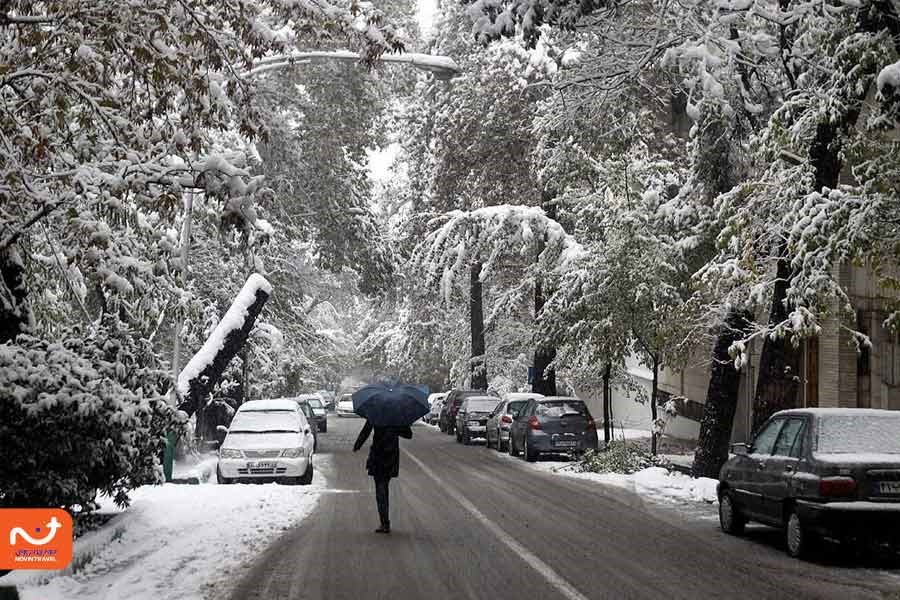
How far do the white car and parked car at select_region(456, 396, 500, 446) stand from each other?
1699 centimetres

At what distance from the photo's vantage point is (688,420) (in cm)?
3991

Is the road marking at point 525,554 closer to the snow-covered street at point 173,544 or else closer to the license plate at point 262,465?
the snow-covered street at point 173,544

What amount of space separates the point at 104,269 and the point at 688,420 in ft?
102

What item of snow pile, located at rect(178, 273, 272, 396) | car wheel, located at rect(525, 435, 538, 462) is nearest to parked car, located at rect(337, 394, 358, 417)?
car wheel, located at rect(525, 435, 538, 462)

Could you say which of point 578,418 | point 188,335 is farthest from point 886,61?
point 188,335

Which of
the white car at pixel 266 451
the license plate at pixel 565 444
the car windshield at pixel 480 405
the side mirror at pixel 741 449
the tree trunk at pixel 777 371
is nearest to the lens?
the side mirror at pixel 741 449

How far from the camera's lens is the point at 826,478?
1219 cm

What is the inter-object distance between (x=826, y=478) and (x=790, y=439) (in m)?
1.46

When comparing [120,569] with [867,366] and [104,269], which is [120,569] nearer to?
[104,269]

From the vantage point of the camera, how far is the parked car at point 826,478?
39.3ft

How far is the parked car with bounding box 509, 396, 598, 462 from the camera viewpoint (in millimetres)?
29719

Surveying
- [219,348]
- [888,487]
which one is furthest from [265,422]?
[888,487]

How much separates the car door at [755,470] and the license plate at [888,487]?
187 cm

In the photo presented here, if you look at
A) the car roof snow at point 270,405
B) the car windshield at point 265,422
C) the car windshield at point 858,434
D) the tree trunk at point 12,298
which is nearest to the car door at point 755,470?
the car windshield at point 858,434
